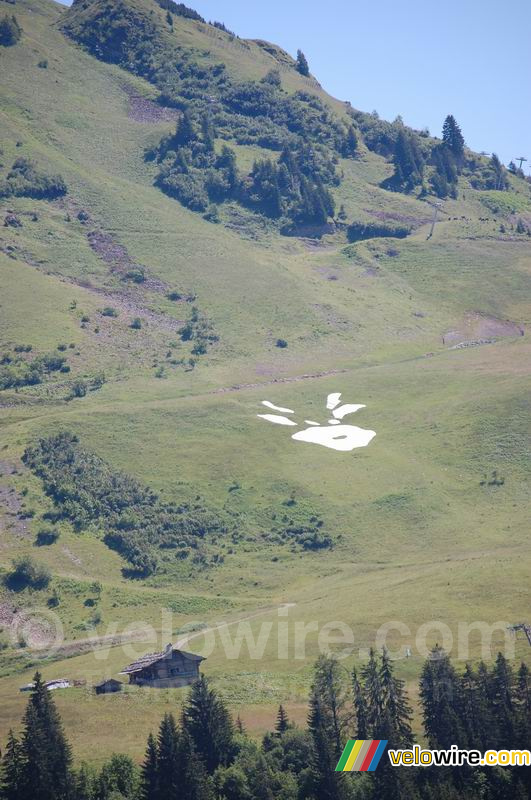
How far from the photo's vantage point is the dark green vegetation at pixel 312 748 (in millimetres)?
68125

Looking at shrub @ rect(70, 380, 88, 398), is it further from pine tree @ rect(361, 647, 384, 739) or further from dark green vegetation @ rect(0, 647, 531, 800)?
pine tree @ rect(361, 647, 384, 739)

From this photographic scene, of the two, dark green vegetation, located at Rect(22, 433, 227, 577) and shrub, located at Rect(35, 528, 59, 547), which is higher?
dark green vegetation, located at Rect(22, 433, 227, 577)

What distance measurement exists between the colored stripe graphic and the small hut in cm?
2093

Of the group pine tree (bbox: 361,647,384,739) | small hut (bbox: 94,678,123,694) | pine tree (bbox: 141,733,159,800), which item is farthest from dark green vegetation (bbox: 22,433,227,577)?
pine tree (bbox: 141,733,159,800)

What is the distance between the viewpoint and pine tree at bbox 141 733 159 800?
68688 millimetres

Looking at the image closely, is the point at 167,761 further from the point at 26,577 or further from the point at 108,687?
the point at 26,577

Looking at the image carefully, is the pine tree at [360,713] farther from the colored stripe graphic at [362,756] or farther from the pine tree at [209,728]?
the pine tree at [209,728]

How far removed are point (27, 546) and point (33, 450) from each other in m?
19.3

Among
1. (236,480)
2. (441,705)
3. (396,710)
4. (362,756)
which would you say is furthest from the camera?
(236,480)

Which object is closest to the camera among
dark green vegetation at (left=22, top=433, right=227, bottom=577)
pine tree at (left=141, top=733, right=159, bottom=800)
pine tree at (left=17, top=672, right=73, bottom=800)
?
pine tree at (left=17, top=672, right=73, bottom=800)

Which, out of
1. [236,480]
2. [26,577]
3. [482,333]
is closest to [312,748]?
[26,577]

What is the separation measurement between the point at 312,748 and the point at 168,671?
→ 19.7 metres

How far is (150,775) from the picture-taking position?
69188 millimetres

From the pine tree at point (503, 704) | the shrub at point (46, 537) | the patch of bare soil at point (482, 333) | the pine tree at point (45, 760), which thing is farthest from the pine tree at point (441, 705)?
the patch of bare soil at point (482, 333)
